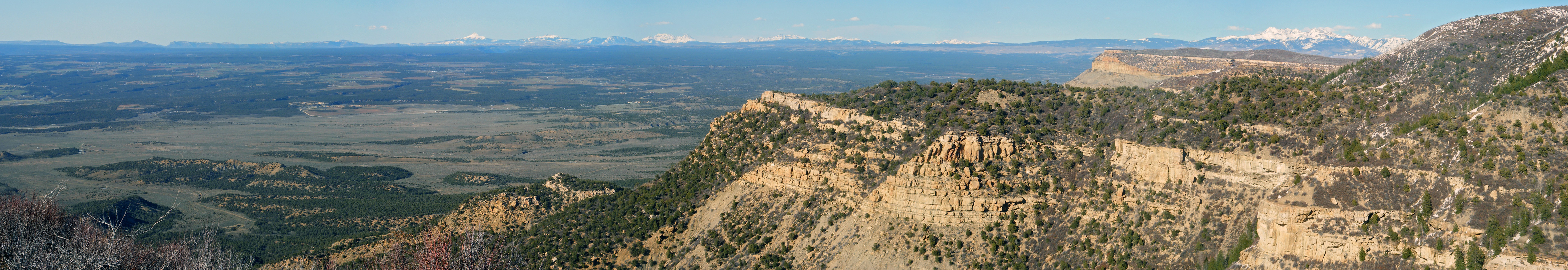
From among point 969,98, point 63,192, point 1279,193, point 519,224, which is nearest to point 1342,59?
point 969,98

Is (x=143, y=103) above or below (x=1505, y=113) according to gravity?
below

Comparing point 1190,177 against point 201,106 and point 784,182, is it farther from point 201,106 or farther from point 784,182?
point 201,106

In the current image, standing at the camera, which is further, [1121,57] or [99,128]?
[99,128]

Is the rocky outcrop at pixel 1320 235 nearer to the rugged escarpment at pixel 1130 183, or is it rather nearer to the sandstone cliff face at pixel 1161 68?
the rugged escarpment at pixel 1130 183

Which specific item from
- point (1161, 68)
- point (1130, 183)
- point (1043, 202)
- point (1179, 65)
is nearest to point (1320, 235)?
point (1130, 183)

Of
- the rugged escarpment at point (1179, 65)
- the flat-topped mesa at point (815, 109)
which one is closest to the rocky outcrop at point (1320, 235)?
the flat-topped mesa at point (815, 109)

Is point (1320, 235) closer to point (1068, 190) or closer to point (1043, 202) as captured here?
point (1068, 190)

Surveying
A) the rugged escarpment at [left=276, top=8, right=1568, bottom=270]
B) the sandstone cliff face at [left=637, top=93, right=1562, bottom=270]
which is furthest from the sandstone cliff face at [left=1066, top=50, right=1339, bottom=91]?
the sandstone cliff face at [left=637, top=93, right=1562, bottom=270]

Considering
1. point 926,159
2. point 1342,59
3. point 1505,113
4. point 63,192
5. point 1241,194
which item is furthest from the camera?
point 1342,59
